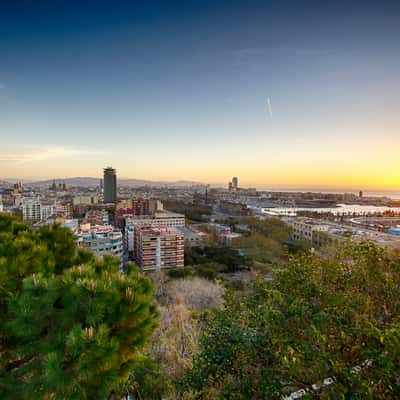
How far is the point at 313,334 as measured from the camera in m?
1.57

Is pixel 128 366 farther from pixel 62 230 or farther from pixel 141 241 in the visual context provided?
pixel 141 241

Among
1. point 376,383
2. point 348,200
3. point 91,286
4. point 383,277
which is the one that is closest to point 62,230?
point 91,286

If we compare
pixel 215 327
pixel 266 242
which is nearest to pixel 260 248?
pixel 266 242

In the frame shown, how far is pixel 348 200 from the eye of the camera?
46.5 meters

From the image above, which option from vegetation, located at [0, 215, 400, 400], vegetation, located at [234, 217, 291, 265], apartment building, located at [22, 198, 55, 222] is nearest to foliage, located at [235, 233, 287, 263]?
vegetation, located at [234, 217, 291, 265]

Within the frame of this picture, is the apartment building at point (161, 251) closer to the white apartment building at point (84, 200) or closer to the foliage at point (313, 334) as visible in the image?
the foliage at point (313, 334)

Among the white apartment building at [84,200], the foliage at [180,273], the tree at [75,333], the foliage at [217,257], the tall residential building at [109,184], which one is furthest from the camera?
the tall residential building at [109,184]

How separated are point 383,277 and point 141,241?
15.1 meters

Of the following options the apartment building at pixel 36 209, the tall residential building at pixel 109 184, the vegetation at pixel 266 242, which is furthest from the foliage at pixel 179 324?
the tall residential building at pixel 109 184

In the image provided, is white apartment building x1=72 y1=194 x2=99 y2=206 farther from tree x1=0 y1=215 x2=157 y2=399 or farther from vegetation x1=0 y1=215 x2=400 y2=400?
tree x1=0 y1=215 x2=157 y2=399

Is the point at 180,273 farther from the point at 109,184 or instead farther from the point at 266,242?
the point at 109,184

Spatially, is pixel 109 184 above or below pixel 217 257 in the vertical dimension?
above

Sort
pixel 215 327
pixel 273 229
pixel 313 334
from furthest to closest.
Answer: pixel 273 229 → pixel 215 327 → pixel 313 334

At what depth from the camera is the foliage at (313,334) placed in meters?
1.39
